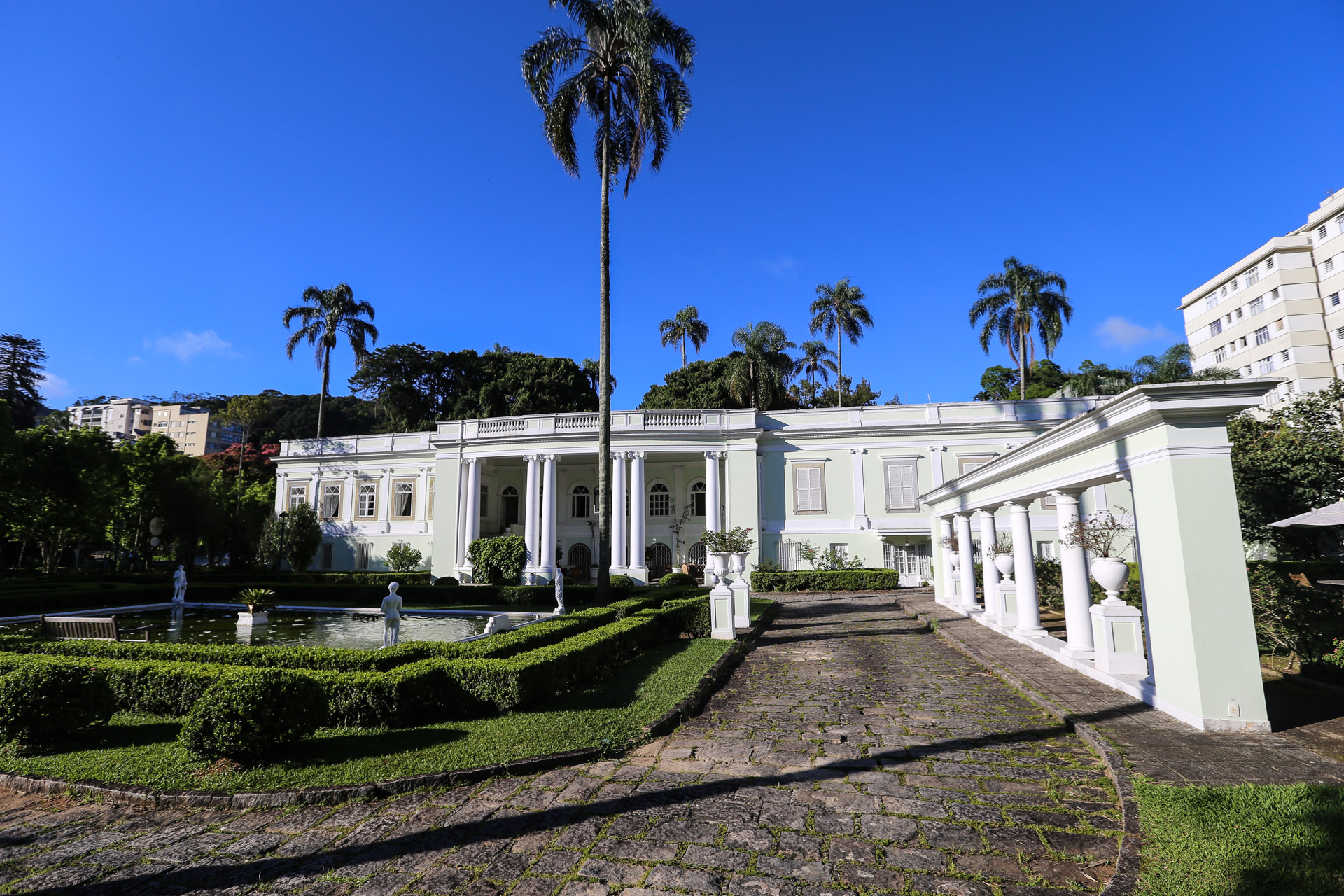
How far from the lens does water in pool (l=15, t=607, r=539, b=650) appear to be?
492 inches

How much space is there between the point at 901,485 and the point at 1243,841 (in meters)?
23.4

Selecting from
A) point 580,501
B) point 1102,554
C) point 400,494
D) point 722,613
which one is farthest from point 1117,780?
point 400,494

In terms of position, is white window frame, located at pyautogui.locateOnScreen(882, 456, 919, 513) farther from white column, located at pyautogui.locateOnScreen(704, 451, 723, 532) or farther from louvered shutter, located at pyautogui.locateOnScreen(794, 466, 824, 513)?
white column, located at pyautogui.locateOnScreen(704, 451, 723, 532)

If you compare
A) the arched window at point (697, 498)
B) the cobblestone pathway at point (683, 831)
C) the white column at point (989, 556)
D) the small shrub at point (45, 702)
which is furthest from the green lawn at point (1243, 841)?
the arched window at point (697, 498)

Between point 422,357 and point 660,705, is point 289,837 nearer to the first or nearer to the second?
point 660,705

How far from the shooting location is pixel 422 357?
4409 centimetres

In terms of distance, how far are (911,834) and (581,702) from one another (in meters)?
4.24

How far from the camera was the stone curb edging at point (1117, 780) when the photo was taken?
3148mm

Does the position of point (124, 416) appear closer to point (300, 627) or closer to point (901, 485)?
point (300, 627)

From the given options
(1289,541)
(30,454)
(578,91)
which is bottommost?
(1289,541)

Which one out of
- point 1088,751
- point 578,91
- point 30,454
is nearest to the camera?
point 1088,751

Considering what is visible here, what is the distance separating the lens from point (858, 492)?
25.8m

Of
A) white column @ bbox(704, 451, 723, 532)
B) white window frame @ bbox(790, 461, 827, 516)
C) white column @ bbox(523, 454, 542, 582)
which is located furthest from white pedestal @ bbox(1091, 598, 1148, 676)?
white column @ bbox(523, 454, 542, 582)

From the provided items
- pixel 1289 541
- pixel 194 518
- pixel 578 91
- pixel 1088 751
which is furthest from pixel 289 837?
pixel 194 518
